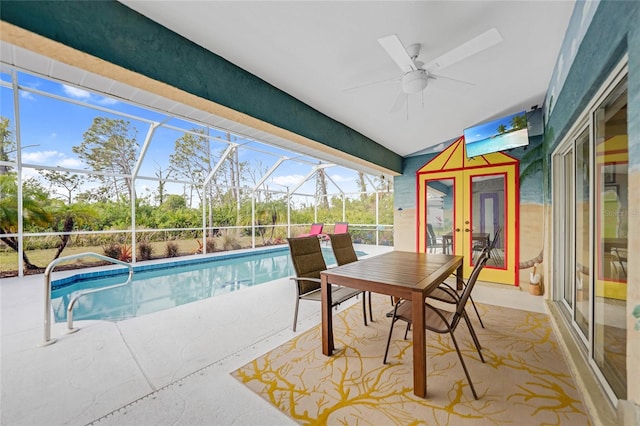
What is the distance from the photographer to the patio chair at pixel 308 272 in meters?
2.81

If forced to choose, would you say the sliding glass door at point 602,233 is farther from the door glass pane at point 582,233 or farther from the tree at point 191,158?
the tree at point 191,158

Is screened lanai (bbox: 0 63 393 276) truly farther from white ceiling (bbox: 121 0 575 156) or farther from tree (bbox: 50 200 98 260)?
white ceiling (bbox: 121 0 575 156)

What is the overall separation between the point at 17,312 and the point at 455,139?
24.8 ft

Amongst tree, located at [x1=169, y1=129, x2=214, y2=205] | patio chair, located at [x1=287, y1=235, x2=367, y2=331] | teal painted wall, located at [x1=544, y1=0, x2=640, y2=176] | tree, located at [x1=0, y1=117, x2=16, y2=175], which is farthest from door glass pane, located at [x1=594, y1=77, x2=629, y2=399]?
tree, located at [x1=169, y1=129, x2=214, y2=205]

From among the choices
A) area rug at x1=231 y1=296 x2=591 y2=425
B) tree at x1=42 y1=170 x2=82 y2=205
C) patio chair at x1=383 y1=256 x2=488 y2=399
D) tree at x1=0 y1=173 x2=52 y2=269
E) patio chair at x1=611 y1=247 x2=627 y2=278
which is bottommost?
area rug at x1=231 y1=296 x2=591 y2=425

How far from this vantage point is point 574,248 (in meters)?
2.62

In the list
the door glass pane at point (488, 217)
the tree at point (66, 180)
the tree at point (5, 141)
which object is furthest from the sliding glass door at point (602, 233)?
the tree at point (66, 180)

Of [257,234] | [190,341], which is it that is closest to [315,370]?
[190,341]

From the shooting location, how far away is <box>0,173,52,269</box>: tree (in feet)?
17.1

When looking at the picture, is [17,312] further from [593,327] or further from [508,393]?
[593,327]

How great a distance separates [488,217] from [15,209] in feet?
31.2

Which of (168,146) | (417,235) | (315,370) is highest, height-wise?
(168,146)

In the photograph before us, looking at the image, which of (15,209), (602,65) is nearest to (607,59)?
(602,65)

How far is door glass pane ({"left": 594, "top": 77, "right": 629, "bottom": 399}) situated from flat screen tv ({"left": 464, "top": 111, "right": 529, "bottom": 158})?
105 inches
